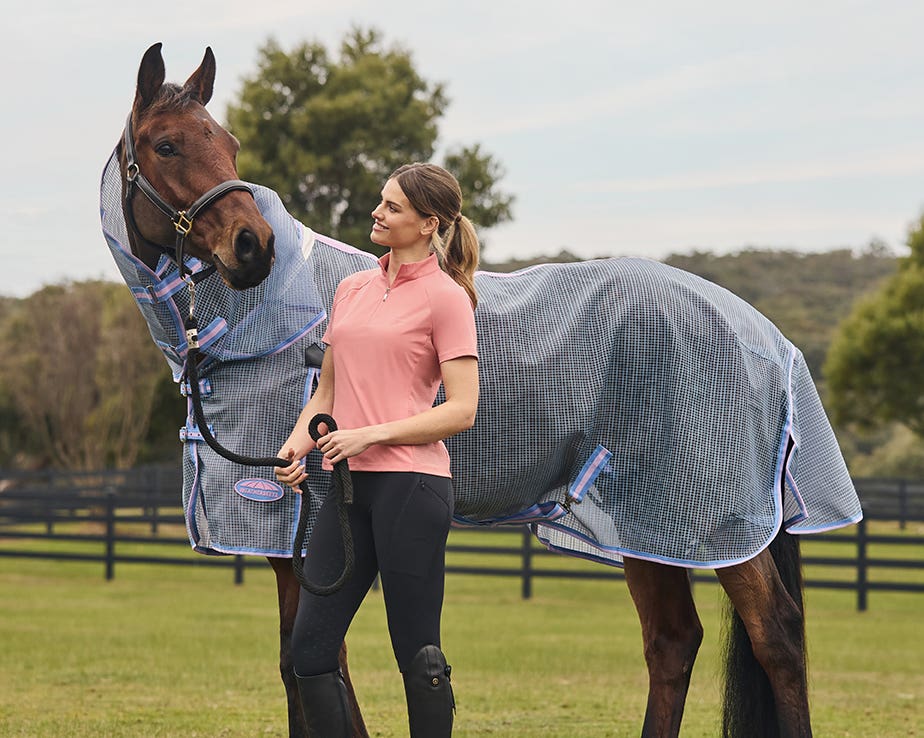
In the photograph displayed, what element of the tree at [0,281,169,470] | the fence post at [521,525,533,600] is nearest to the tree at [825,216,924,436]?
the tree at [0,281,169,470]

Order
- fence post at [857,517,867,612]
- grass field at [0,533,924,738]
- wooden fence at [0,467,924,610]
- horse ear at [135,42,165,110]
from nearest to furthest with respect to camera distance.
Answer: horse ear at [135,42,165,110] → grass field at [0,533,924,738] → fence post at [857,517,867,612] → wooden fence at [0,467,924,610]

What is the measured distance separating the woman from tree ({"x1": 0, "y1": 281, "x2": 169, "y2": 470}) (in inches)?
896

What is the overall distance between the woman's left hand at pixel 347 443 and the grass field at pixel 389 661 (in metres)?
2.26

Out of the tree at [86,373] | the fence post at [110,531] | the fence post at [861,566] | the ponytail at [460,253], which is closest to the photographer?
the ponytail at [460,253]

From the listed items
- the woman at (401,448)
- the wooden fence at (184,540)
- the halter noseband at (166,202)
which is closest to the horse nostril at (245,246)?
the halter noseband at (166,202)

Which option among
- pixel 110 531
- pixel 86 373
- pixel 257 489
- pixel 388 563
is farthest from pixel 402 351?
pixel 86 373

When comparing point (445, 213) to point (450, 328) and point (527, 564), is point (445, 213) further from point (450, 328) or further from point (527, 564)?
point (527, 564)

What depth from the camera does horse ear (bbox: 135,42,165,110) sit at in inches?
139

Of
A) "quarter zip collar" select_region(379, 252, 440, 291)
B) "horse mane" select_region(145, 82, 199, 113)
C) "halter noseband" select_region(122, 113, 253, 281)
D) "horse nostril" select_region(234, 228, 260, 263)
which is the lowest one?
"quarter zip collar" select_region(379, 252, 440, 291)

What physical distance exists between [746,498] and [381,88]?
18435 mm

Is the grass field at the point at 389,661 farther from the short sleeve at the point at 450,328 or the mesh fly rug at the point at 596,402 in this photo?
the short sleeve at the point at 450,328

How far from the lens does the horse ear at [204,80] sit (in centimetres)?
364

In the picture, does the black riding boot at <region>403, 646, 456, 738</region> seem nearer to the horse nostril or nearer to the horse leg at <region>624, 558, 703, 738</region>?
the horse nostril

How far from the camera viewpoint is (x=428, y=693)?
2.89m
